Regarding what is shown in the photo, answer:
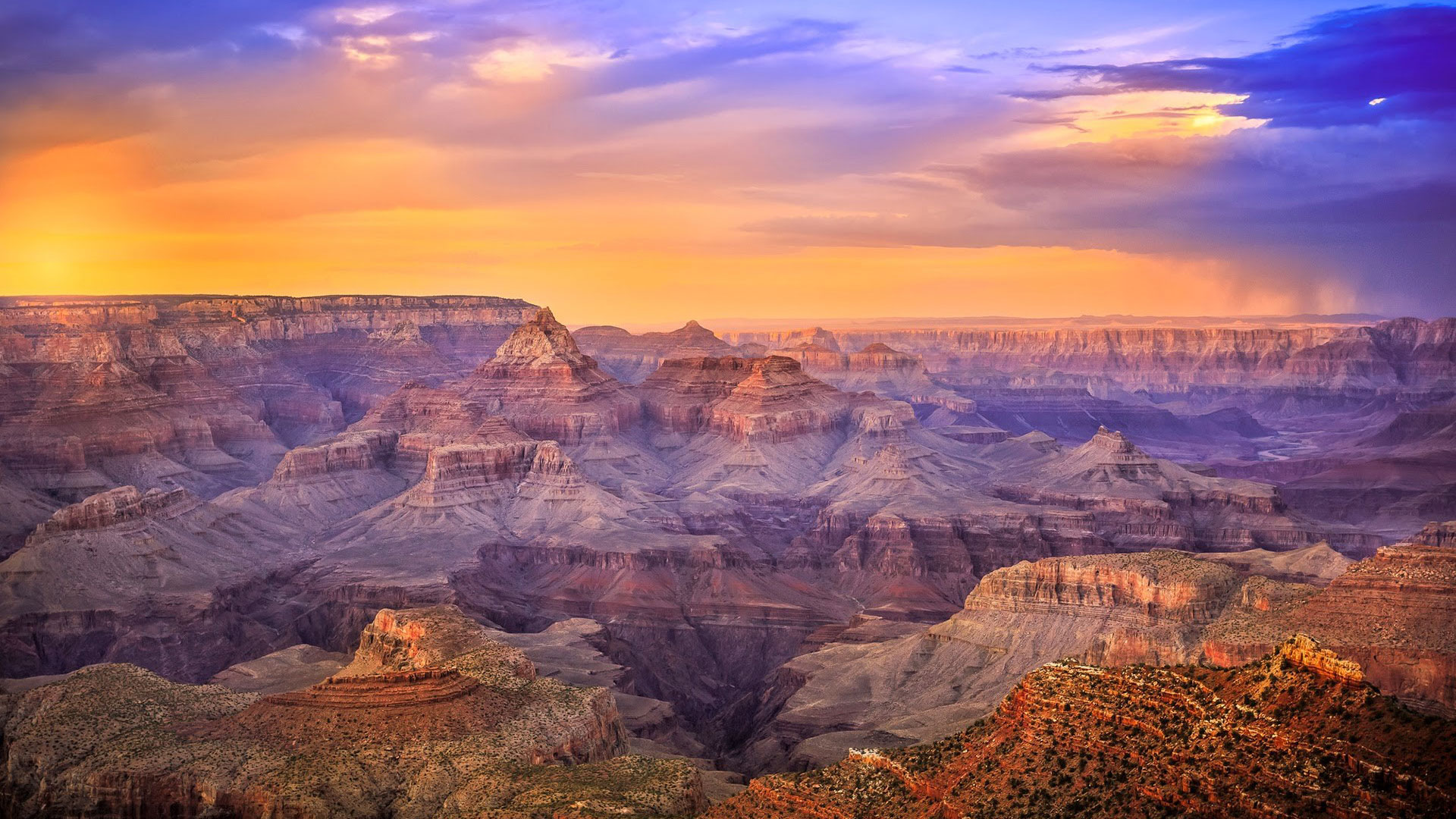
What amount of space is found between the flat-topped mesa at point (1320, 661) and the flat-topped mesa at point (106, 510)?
129 m

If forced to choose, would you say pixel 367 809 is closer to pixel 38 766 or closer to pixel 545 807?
pixel 545 807

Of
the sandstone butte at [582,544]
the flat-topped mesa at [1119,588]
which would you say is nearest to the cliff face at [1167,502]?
the sandstone butte at [582,544]

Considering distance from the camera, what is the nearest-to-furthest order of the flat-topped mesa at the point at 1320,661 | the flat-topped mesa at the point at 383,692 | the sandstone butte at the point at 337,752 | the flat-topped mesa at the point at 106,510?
the flat-topped mesa at the point at 1320,661 → the sandstone butte at the point at 337,752 → the flat-topped mesa at the point at 383,692 → the flat-topped mesa at the point at 106,510

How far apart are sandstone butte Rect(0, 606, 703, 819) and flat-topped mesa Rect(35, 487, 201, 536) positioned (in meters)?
65.1

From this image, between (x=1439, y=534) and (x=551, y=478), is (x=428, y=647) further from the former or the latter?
(x=1439, y=534)

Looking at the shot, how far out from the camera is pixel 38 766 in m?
66.4

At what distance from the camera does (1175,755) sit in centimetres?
3678

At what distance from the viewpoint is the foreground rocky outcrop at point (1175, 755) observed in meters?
32.7

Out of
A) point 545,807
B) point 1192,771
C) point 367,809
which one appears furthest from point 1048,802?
point 367,809

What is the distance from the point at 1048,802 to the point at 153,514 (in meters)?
132

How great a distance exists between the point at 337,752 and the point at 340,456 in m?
125

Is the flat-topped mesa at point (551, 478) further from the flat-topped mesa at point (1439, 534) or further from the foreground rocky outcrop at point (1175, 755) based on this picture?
the foreground rocky outcrop at point (1175, 755)

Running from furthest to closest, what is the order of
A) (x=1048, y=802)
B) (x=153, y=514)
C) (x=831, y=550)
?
1. (x=831, y=550)
2. (x=153, y=514)
3. (x=1048, y=802)

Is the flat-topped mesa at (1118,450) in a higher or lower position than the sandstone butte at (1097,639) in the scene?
higher
